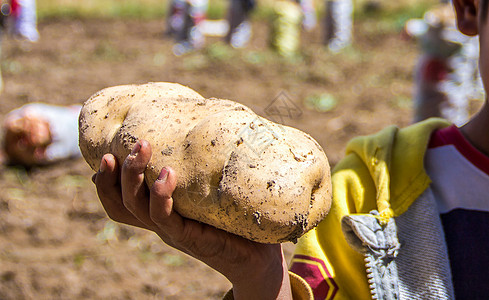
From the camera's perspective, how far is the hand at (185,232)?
47.1 inches

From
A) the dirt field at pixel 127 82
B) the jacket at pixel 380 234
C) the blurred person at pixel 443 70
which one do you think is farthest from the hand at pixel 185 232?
the blurred person at pixel 443 70

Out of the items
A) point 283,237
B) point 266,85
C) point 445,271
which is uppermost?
point 283,237

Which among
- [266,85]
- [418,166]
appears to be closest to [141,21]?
[266,85]

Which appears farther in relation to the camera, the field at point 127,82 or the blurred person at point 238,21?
the blurred person at point 238,21

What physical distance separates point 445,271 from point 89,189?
11.5 feet

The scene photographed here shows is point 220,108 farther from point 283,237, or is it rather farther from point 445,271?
point 445,271

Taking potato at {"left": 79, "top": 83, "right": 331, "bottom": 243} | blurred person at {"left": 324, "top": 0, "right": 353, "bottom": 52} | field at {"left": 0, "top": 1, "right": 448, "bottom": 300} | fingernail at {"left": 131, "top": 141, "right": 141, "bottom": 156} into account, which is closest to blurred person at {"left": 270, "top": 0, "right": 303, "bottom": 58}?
field at {"left": 0, "top": 1, "right": 448, "bottom": 300}

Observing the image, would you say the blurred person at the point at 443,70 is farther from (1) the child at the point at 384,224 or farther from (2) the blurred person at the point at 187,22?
(2) the blurred person at the point at 187,22

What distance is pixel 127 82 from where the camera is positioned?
23.2ft

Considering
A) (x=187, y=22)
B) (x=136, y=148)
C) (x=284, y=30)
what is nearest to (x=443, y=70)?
(x=136, y=148)

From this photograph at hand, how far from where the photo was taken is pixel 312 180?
125cm

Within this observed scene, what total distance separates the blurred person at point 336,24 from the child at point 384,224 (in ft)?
29.8

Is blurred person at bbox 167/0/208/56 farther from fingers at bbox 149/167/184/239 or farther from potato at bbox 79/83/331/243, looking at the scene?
fingers at bbox 149/167/184/239

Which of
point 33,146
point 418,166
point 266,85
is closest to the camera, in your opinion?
point 418,166
